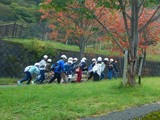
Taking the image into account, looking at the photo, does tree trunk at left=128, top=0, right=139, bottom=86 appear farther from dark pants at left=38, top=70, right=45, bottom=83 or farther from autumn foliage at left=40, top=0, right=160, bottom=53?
autumn foliage at left=40, top=0, right=160, bottom=53

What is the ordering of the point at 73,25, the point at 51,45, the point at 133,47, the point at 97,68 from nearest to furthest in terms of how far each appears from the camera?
the point at 133,47
the point at 97,68
the point at 73,25
the point at 51,45

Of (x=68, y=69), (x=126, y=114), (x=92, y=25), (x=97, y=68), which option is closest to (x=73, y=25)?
(x=92, y=25)

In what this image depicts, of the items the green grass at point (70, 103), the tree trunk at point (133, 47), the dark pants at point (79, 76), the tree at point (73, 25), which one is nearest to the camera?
the green grass at point (70, 103)

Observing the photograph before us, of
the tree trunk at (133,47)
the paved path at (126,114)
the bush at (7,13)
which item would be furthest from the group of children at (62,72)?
the bush at (7,13)

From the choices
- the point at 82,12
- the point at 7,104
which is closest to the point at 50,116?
the point at 7,104

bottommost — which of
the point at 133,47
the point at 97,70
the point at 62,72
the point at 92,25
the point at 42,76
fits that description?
the point at 42,76

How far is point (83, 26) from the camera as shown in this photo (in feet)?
98.2

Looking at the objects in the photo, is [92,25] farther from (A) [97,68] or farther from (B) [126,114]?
(B) [126,114]

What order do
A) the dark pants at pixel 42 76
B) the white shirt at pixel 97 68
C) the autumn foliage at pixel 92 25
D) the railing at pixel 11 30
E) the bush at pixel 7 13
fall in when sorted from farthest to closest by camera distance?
the bush at pixel 7 13, the railing at pixel 11 30, the autumn foliage at pixel 92 25, the white shirt at pixel 97 68, the dark pants at pixel 42 76

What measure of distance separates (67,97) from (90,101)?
96 cm

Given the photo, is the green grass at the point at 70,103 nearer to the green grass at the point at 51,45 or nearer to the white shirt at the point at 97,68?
the white shirt at the point at 97,68

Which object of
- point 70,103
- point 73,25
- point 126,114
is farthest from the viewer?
point 73,25

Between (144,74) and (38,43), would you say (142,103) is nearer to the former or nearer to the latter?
(38,43)

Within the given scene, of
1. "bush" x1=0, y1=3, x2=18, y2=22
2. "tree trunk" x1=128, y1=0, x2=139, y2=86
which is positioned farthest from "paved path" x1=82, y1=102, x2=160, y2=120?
"bush" x1=0, y1=3, x2=18, y2=22
